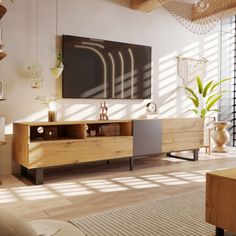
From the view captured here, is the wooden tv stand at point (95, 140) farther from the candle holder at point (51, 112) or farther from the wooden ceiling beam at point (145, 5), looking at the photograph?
the wooden ceiling beam at point (145, 5)

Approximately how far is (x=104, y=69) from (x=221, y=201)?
9.49 ft

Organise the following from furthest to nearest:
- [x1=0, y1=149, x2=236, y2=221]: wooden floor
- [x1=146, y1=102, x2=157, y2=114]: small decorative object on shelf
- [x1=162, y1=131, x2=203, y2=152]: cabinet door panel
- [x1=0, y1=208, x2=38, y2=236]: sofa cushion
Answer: [x1=146, y1=102, x2=157, y2=114]: small decorative object on shelf
[x1=162, y1=131, x2=203, y2=152]: cabinet door panel
[x1=0, y1=149, x2=236, y2=221]: wooden floor
[x1=0, y1=208, x2=38, y2=236]: sofa cushion

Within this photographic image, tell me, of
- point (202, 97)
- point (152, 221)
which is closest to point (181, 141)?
point (202, 97)

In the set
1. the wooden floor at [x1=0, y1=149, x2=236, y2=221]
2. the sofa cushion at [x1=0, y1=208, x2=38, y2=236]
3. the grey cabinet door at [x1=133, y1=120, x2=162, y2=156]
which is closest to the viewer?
the sofa cushion at [x1=0, y1=208, x2=38, y2=236]

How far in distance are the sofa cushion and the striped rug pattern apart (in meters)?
1.17

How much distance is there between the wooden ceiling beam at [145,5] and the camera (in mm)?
4406

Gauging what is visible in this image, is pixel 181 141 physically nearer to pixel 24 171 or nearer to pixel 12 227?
pixel 24 171

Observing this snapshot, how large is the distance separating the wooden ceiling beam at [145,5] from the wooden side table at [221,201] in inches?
128

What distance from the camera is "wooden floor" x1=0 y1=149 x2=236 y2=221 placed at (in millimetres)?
2482

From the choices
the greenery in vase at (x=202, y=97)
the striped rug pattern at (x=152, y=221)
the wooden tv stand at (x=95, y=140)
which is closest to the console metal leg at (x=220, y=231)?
the striped rug pattern at (x=152, y=221)

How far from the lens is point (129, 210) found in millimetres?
2408

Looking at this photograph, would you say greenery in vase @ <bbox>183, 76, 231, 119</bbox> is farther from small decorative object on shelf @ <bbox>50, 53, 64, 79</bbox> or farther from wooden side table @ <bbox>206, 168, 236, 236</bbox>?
wooden side table @ <bbox>206, 168, 236, 236</bbox>

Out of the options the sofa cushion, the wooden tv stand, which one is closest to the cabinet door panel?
the wooden tv stand

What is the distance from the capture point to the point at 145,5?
4.46 m
